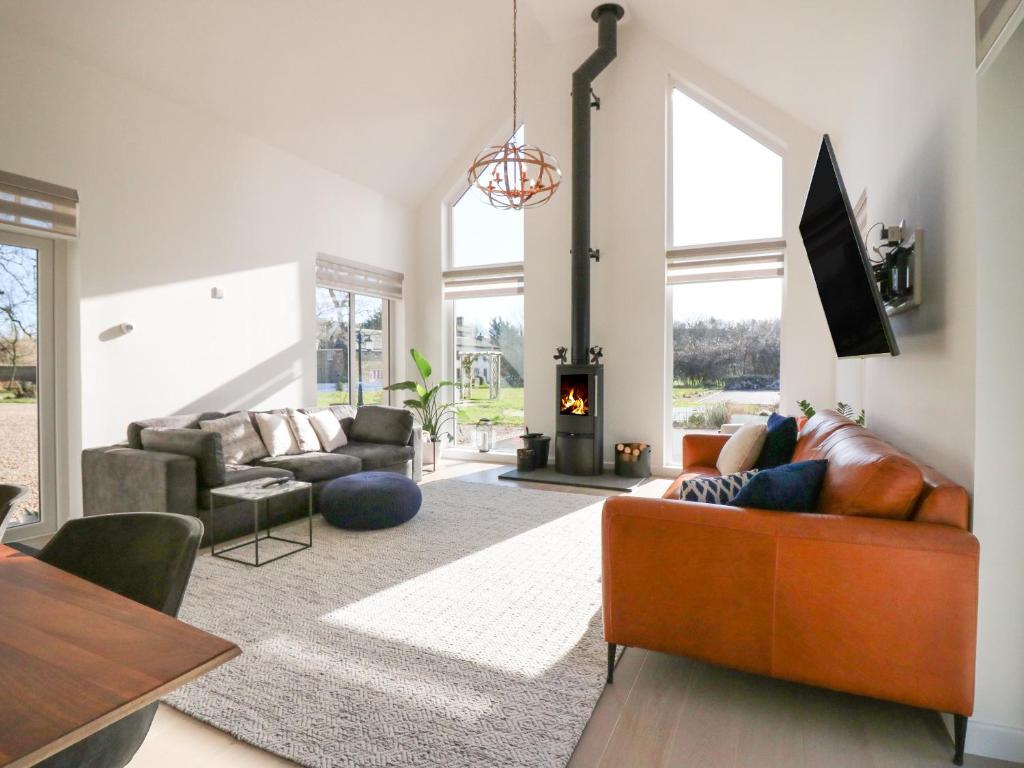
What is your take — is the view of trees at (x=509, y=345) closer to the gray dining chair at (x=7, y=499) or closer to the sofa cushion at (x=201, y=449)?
the sofa cushion at (x=201, y=449)

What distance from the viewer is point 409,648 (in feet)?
7.90

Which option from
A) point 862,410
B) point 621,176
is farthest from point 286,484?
point 621,176

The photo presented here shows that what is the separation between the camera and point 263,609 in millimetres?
2777

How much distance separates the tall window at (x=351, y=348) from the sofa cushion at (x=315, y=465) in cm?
158

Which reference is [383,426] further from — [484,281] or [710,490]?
[710,490]

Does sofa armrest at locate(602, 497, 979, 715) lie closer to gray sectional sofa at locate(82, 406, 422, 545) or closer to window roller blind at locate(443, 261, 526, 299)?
gray sectional sofa at locate(82, 406, 422, 545)

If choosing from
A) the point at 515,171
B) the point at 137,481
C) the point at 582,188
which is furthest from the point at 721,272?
the point at 137,481

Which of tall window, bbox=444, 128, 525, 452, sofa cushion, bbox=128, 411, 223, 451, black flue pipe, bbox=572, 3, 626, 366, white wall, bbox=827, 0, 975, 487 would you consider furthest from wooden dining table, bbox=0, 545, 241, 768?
tall window, bbox=444, 128, 525, 452

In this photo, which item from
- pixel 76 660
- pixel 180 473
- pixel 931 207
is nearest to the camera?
pixel 76 660

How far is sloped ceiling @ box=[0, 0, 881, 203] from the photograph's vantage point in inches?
157

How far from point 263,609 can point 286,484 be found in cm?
110

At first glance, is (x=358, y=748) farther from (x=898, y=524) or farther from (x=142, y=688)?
(x=898, y=524)

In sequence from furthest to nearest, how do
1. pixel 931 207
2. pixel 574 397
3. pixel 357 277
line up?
pixel 357 277
pixel 574 397
pixel 931 207

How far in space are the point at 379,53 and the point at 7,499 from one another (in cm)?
498
